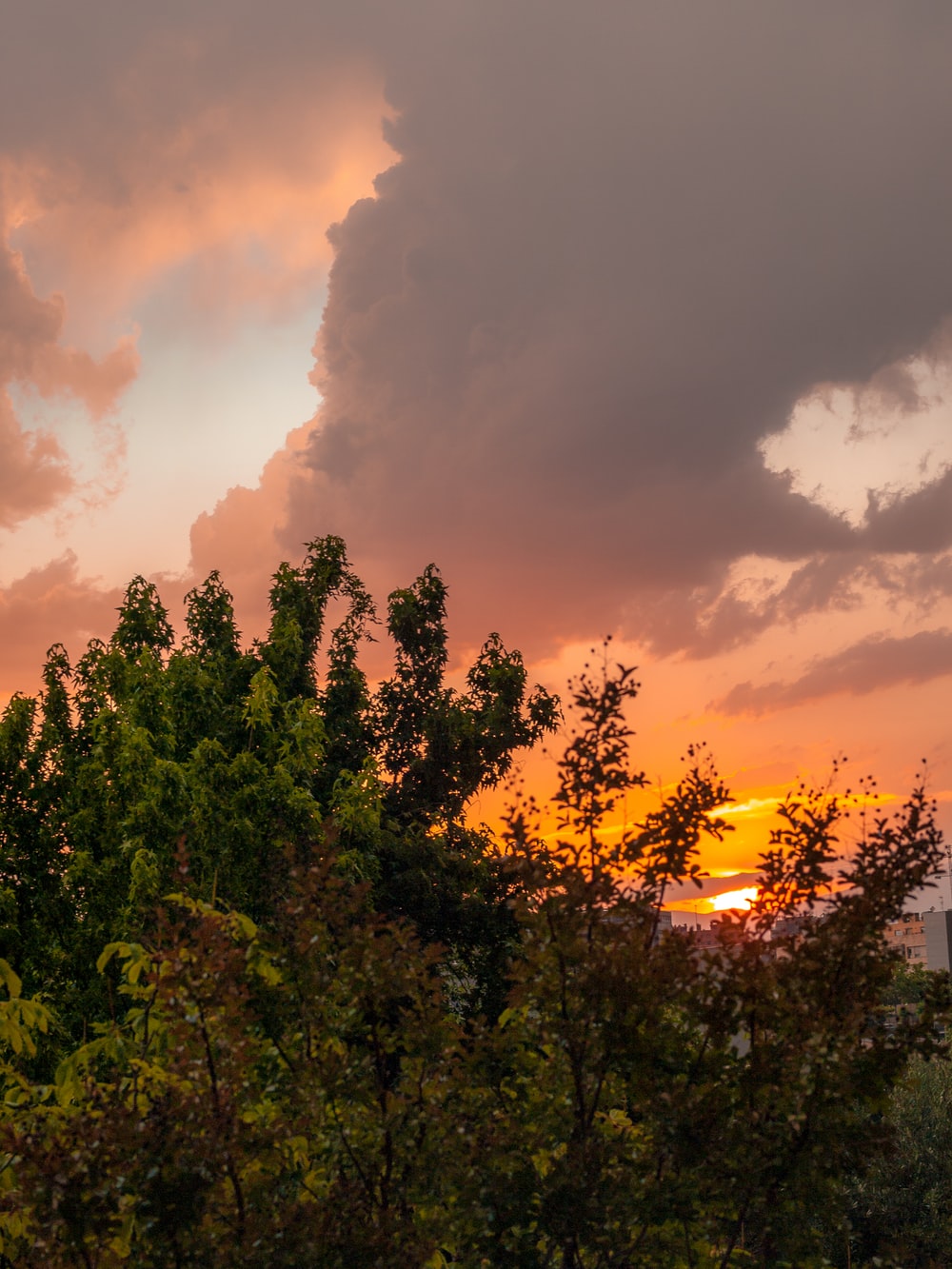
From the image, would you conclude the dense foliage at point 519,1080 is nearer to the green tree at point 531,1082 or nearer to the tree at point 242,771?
the green tree at point 531,1082

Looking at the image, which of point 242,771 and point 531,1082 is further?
point 242,771

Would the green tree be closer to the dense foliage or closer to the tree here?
the dense foliage

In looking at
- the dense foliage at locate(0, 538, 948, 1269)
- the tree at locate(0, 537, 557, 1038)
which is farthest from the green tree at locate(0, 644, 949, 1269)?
the tree at locate(0, 537, 557, 1038)

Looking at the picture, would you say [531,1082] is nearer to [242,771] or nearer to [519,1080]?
[519,1080]

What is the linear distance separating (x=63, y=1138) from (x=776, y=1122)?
3.24 metres

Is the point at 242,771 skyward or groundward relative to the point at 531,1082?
skyward

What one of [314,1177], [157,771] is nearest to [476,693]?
[157,771]

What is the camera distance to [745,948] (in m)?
5.71

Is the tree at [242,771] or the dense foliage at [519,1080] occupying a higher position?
the tree at [242,771]

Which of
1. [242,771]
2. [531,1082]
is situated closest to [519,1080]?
[531,1082]

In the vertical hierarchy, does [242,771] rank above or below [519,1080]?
above

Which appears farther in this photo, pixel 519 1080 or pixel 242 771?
pixel 242 771

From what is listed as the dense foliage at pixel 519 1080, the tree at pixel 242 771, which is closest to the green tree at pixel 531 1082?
the dense foliage at pixel 519 1080

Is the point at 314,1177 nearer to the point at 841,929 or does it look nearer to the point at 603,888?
the point at 603,888
